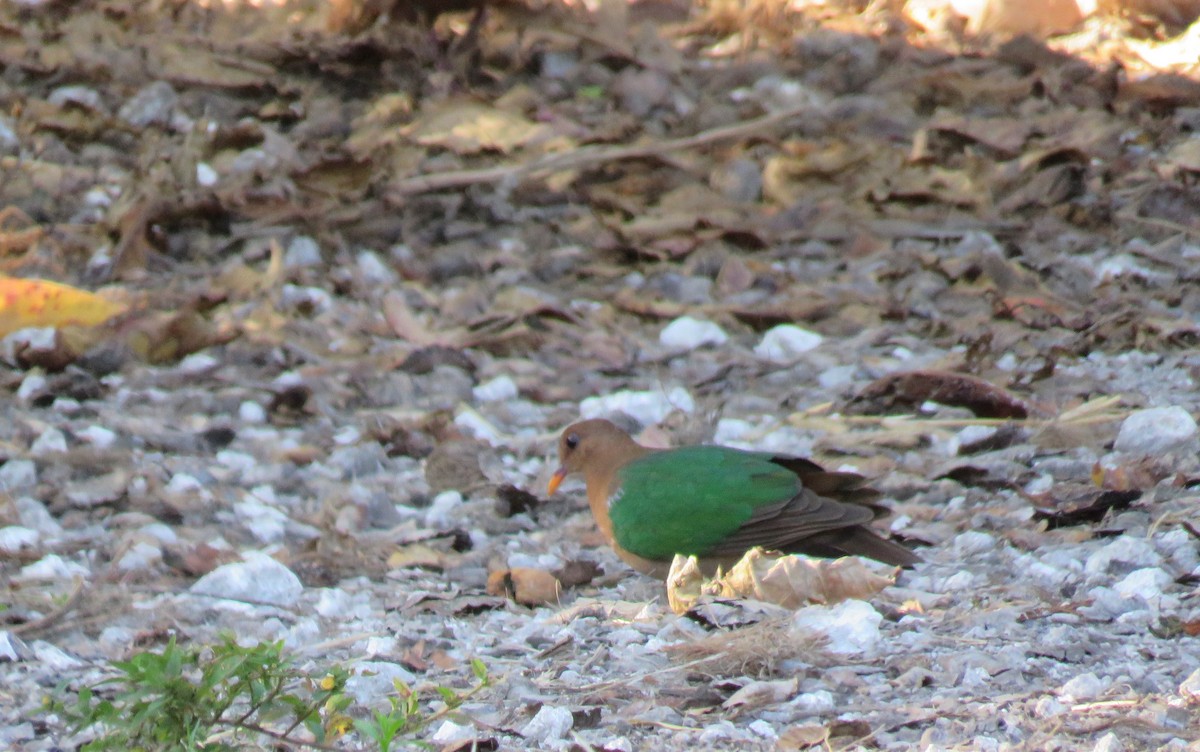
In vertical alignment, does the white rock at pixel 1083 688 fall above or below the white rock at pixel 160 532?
above

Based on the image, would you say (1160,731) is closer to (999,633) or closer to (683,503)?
(999,633)

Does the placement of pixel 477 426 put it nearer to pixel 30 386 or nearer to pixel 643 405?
pixel 643 405

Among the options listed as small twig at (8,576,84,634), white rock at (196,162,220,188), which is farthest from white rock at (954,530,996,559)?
white rock at (196,162,220,188)

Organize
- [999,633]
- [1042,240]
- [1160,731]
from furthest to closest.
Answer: [1042,240] < [999,633] < [1160,731]

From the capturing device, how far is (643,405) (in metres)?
5.63

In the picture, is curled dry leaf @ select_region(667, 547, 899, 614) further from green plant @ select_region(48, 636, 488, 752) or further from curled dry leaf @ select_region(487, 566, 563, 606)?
green plant @ select_region(48, 636, 488, 752)

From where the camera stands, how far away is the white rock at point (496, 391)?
5.74 m

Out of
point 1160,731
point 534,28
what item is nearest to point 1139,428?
point 1160,731

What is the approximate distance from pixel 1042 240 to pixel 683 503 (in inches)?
124

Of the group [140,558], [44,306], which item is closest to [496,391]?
[44,306]

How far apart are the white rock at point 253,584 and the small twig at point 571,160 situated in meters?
3.16

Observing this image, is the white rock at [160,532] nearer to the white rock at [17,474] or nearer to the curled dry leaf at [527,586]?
the white rock at [17,474]

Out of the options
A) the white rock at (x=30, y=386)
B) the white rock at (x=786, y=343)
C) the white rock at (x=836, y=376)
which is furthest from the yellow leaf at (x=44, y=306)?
the white rock at (x=836, y=376)

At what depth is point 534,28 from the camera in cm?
830
